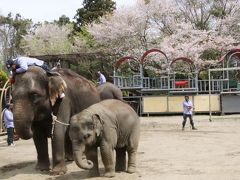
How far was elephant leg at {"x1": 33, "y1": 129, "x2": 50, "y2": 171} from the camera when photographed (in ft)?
33.8

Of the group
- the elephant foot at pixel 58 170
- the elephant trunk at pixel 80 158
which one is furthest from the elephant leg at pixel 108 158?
the elephant foot at pixel 58 170

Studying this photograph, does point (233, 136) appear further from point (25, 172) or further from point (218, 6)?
point (218, 6)

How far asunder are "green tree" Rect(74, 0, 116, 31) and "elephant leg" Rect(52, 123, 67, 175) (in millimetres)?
38570

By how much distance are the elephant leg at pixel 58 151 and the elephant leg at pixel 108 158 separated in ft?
3.86

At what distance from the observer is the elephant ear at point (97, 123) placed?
8.47m

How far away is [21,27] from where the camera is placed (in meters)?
63.1

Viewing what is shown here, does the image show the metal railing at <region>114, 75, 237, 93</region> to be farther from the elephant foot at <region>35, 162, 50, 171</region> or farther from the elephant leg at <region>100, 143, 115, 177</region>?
the elephant leg at <region>100, 143, 115, 177</region>

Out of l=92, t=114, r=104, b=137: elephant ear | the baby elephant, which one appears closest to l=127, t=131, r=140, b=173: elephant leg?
the baby elephant

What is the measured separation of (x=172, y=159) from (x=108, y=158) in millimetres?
3122

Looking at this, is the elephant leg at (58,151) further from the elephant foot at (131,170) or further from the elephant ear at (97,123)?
the elephant ear at (97,123)

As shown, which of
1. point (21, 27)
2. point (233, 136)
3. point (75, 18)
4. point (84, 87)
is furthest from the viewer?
point (21, 27)

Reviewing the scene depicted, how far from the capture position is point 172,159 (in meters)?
11.5

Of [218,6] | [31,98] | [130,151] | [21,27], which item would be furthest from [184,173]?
[21,27]

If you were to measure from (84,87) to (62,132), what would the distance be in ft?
4.92
